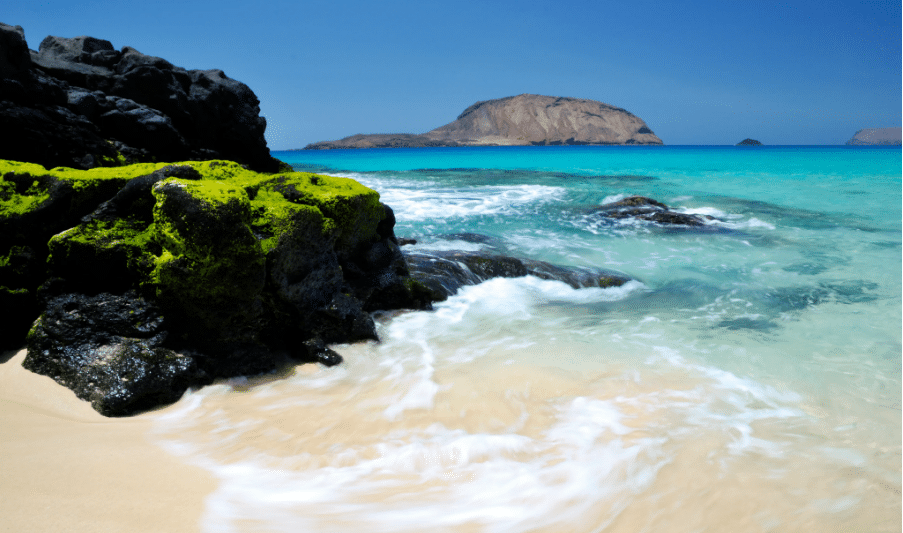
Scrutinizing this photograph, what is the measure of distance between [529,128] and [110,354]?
562 ft

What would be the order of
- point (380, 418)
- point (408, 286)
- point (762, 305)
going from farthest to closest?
point (762, 305)
point (408, 286)
point (380, 418)

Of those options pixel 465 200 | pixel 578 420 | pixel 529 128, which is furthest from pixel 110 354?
pixel 529 128

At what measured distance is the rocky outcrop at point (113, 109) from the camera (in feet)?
24.0

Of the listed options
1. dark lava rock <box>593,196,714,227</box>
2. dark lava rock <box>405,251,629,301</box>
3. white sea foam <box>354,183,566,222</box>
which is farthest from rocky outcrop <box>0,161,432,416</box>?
dark lava rock <box>593,196,714,227</box>

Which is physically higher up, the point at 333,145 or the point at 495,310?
the point at 333,145

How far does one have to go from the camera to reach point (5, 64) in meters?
7.21

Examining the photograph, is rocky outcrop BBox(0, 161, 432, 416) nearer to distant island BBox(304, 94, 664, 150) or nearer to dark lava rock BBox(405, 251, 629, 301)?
dark lava rock BBox(405, 251, 629, 301)

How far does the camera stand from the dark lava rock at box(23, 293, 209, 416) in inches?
134

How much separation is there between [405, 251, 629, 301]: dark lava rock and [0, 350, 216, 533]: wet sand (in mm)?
4039

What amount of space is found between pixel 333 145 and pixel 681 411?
6379 inches

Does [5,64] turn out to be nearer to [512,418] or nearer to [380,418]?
[380,418]

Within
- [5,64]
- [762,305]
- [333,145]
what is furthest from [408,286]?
[333,145]

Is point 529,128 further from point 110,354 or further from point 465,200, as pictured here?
point 110,354

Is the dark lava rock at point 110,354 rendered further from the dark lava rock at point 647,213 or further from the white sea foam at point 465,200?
the dark lava rock at point 647,213
